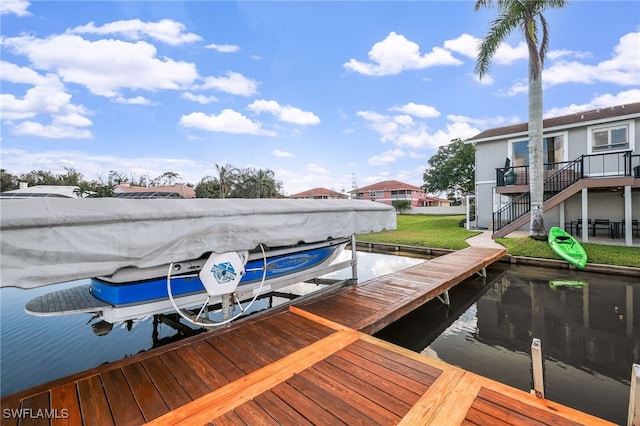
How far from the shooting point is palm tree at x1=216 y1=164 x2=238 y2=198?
41.2 m

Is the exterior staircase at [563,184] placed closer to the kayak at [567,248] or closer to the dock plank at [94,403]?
the kayak at [567,248]

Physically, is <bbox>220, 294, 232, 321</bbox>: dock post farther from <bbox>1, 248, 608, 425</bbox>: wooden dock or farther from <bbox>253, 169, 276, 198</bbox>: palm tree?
<bbox>253, 169, 276, 198</bbox>: palm tree

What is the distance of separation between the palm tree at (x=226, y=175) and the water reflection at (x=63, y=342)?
36.9 metres

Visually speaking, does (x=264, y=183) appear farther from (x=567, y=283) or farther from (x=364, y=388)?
(x=364, y=388)

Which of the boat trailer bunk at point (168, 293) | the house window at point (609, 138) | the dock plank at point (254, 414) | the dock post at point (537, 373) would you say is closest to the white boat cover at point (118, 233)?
the boat trailer bunk at point (168, 293)

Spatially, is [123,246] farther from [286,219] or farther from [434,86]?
[434,86]

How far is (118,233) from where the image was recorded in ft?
7.40

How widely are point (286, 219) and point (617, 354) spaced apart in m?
4.91

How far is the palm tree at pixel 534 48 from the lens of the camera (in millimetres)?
10180

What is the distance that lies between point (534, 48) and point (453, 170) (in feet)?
55.1

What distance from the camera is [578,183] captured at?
10289 mm

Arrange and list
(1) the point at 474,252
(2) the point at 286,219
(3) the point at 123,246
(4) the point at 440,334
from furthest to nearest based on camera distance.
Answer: (1) the point at 474,252 → (4) the point at 440,334 → (2) the point at 286,219 → (3) the point at 123,246

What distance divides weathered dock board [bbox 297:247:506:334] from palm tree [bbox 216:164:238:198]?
1512 inches

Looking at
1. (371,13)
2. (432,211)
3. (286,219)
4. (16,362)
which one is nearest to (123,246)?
(286,219)
